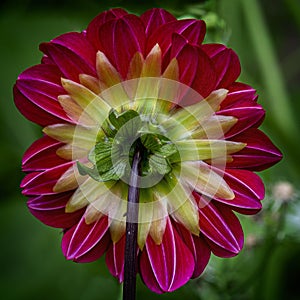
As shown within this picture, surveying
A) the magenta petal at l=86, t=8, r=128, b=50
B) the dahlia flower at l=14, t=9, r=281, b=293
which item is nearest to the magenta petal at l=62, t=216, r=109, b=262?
the dahlia flower at l=14, t=9, r=281, b=293

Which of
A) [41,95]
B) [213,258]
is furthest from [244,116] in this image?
[213,258]

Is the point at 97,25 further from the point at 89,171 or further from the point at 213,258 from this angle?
the point at 213,258

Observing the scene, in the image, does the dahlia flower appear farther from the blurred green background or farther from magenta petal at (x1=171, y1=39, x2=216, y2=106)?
the blurred green background

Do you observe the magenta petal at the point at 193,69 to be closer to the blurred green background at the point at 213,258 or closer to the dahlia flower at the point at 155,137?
the dahlia flower at the point at 155,137

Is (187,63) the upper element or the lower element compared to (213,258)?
upper

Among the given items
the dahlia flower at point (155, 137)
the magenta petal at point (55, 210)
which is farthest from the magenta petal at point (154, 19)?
the magenta petal at point (55, 210)

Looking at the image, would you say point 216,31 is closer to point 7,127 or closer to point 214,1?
point 214,1
